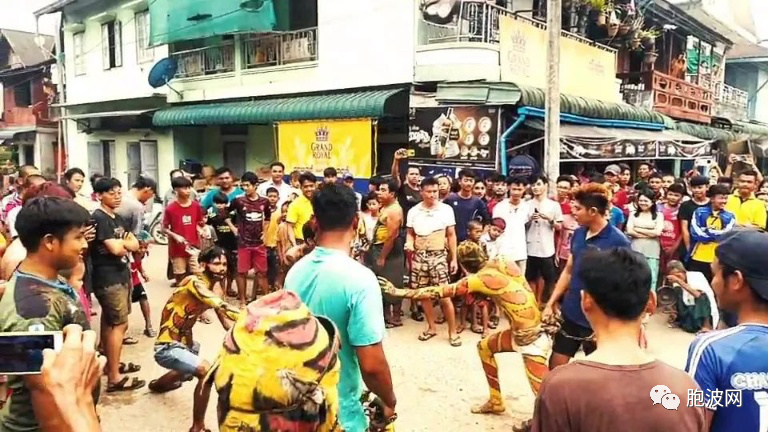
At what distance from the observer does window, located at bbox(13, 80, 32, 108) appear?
83.9 ft

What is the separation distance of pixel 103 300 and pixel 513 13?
331 inches

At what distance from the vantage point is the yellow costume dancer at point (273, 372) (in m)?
1.54

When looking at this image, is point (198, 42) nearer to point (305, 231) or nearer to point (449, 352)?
point (305, 231)

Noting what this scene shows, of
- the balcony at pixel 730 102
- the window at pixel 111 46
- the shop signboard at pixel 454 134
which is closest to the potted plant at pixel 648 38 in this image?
the balcony at pixel 730 102

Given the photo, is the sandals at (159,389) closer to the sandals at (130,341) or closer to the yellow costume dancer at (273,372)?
the sandals at (130,341)

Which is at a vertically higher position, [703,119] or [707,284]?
[703,119]

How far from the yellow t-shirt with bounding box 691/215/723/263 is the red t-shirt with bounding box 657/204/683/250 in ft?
1.52

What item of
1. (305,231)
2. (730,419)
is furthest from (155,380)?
(730,419)

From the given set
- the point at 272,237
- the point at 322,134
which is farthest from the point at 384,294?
the point at 322,134

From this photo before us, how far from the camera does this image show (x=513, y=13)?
34.4 ft

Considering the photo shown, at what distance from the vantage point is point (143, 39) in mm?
16328

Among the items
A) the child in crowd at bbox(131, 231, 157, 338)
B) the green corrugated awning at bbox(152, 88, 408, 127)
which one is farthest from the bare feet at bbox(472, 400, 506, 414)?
the green corrugated awning at bbox(152, 88, 408, 127)

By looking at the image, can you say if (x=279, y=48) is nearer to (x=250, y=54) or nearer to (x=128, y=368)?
(x=250, y=54)

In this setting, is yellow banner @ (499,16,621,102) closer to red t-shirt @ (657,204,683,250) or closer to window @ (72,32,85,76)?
red t-shirt @ (657,204,683,250)
